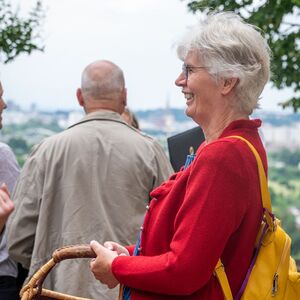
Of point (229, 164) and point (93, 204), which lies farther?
point (93, 204)

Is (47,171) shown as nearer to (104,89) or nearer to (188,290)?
(104,89)

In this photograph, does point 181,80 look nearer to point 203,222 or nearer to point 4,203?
point 203,222

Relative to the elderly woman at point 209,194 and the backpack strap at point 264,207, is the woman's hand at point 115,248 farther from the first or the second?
the backpack strap at point 264,207

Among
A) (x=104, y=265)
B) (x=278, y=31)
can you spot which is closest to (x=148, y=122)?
(x=278, y=31)

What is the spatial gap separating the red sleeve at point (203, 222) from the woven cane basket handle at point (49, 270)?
0.30 metres

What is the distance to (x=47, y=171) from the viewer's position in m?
4.48

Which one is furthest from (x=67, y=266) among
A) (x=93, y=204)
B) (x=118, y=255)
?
(x=118, y=255)

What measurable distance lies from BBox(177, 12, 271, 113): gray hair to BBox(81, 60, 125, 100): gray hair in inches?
82.0

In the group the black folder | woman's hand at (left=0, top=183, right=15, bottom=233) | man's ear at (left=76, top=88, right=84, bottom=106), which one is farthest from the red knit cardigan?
man's ear at (left=76, top=88, right=84, bottom=106)

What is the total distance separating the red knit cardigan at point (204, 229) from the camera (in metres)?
2.35

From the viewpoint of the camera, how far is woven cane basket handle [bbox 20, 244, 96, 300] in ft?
8.81

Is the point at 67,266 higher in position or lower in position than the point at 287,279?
lower

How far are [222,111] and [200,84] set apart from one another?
0.34 feet

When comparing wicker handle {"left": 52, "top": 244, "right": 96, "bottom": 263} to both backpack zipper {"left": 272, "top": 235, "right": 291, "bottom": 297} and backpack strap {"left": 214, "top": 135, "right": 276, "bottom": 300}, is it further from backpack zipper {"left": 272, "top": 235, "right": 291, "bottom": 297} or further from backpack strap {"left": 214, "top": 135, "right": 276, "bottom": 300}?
backpack zipper {"left": 272, "top": 235, "right": 291, "bottom": 297}
